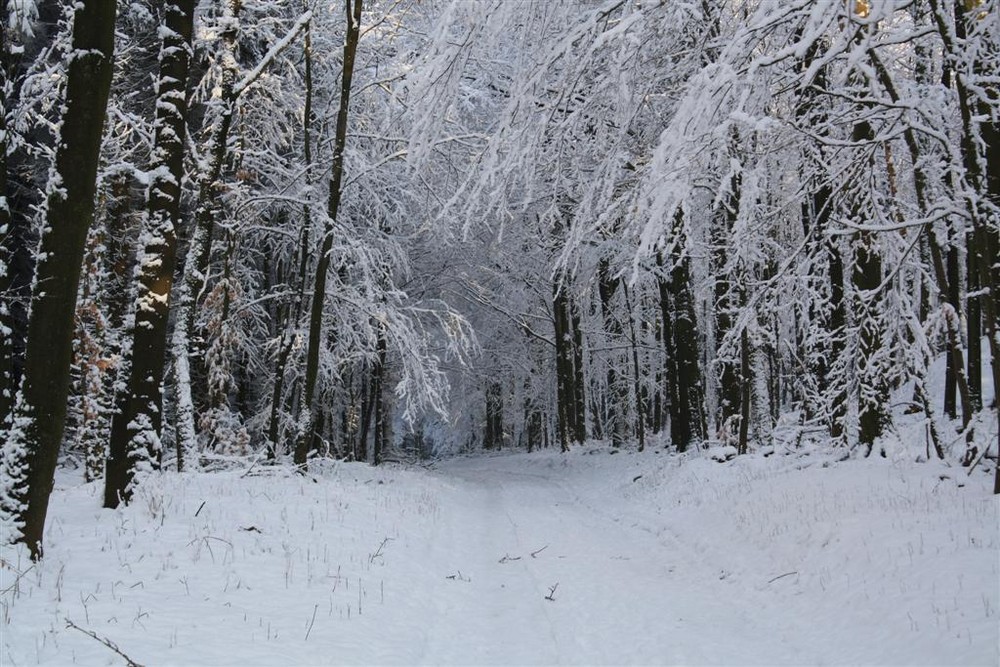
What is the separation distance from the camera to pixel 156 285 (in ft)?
26.1

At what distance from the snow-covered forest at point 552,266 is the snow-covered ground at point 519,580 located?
0.19 feet

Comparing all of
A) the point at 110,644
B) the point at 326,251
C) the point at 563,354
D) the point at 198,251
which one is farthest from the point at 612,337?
the point at 110,644

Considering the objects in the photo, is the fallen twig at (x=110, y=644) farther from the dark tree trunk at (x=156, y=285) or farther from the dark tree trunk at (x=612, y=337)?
the dark tree trunk at (x=612, y=337)

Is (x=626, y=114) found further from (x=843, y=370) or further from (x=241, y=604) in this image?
(x=843, y=370)

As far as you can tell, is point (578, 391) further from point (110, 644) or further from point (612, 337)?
point (110, 644)

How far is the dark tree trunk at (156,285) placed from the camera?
7559mm

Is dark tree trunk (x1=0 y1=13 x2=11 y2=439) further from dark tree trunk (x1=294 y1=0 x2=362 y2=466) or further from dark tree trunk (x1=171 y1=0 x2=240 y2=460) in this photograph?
dark tree trunk (x1=294 y1=0 x2=362 y2=466)

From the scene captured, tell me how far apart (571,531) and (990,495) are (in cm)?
527

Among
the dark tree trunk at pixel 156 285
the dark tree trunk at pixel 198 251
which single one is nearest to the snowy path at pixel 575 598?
the dark tree trunk at pixel 156 285

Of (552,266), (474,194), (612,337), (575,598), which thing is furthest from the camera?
(612,337)

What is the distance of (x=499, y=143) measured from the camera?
5.51 m

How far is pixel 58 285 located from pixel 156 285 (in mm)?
2527

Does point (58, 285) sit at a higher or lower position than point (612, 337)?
lower

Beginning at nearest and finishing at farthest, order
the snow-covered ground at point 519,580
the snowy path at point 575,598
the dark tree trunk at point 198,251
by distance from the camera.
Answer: the snow-covered ground at point 519,580
the snowy path at point 575,598
the dark tree trunk at point 198,251
